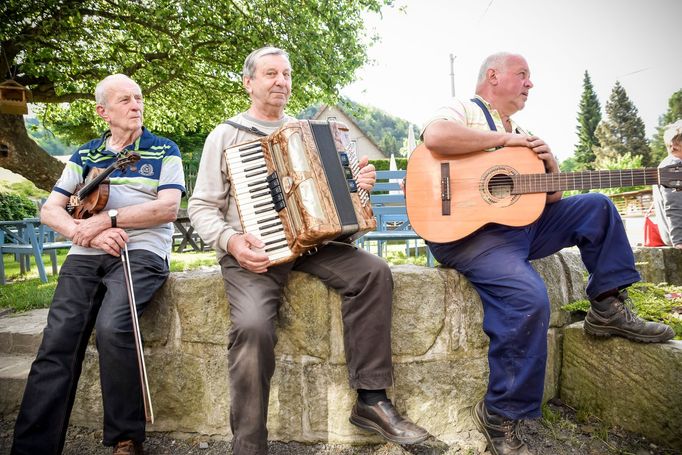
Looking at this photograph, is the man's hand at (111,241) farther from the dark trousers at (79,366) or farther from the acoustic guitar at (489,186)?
the acoustic guitar at (489,186)

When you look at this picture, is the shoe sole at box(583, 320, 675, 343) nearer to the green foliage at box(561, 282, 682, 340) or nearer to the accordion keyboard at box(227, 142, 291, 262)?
the green foliage at box(561, 282, 682, 340)

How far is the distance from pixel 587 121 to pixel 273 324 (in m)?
67.7

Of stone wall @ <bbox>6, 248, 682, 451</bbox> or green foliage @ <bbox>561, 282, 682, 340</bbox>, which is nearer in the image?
stone wall @ <bbox>6, 248, 682, 451</bbox>

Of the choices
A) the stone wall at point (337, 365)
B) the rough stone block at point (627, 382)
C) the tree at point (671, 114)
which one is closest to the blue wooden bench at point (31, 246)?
the stone wall at point (337, 365)

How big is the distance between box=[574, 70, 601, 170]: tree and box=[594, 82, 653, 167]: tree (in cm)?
326

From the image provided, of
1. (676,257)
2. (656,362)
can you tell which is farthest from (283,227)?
(676,257)

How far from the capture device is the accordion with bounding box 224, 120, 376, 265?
1.95m

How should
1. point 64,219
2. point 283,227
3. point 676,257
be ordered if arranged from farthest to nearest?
1. point 676,257
2. point 64,219
3. point 283,227

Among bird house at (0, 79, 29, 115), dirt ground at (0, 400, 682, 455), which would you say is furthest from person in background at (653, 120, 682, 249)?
bird house at (0, 79, 29, 115)

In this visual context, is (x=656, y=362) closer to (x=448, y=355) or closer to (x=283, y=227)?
(x=448, y=355)

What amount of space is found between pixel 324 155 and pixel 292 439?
56.3 inches

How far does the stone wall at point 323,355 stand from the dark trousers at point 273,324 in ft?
0.37

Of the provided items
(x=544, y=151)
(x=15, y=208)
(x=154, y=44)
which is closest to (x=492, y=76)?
(x=544, y=151)

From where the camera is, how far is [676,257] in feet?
11.4
